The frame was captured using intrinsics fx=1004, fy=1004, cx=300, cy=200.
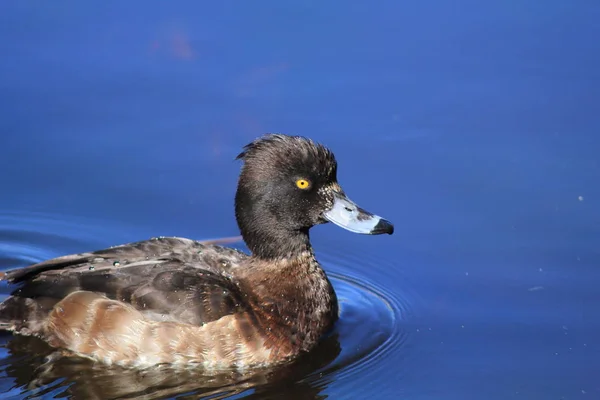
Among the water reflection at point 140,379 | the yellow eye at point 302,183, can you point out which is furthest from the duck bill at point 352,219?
the water reflection at point 140,379

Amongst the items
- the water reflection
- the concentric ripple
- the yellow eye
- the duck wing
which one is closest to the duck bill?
the yellow eye

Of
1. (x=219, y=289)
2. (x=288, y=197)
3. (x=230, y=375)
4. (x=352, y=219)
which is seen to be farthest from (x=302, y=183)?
(x=230, y=375)

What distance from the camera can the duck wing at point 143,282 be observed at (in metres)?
7.79

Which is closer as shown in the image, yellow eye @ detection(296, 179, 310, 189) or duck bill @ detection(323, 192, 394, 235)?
yellow eye @ detection(296, 179, 310, 189)

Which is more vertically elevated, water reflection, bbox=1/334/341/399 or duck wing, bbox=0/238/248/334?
duck wing, bbox=0/238/248/334

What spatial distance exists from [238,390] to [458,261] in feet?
8.62

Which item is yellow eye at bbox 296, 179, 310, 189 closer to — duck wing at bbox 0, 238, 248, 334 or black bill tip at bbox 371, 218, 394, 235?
black bill tip at bbox 371, 218, 394, 235

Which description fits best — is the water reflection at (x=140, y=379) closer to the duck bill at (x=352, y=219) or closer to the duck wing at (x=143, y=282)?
the duck wing at (x=143, y=282)

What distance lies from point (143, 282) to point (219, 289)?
1.96 ft

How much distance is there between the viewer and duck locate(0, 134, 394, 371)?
7766mm

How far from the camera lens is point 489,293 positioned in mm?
8719

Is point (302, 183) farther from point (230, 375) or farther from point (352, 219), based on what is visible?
point (230, 375)

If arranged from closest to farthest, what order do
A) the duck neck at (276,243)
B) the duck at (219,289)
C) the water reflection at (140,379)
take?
the water reflection at (140,379), the duck at (219,289), the duck neck at (276,243)

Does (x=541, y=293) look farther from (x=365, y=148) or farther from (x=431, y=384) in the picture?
(x=365, y=148)
